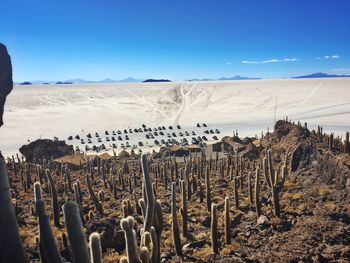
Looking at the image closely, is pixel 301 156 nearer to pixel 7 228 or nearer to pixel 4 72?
pixel 4 72

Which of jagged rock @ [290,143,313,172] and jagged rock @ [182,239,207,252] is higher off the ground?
jagged rock @ [290,143,313,172]

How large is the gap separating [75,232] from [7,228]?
111cm

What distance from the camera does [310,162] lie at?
1903 cm

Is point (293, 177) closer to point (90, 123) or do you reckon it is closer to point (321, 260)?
point (321, 260)

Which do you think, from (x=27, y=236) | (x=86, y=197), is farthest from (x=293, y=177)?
(x=27, y=236)

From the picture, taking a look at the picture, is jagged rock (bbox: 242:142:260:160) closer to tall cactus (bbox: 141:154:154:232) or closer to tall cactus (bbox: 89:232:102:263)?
tall cactus (bbox: 141:154:154:232)

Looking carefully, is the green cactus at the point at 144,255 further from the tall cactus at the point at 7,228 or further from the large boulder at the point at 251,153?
the large boulder at the point at 251,153

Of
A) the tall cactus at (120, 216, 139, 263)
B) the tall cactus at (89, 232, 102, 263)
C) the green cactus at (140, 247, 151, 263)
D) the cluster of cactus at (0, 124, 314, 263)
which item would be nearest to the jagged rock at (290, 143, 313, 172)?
the cluster of cactus at (0, 124, 314, 263)

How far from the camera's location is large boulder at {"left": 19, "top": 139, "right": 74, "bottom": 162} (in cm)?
3078

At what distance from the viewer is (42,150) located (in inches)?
1222

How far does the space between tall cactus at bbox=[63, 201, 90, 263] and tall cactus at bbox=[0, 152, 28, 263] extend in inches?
38.8

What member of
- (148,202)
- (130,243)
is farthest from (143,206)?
(130,243)

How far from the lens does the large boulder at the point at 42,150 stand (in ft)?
101

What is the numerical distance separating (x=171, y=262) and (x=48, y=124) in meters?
58.4
